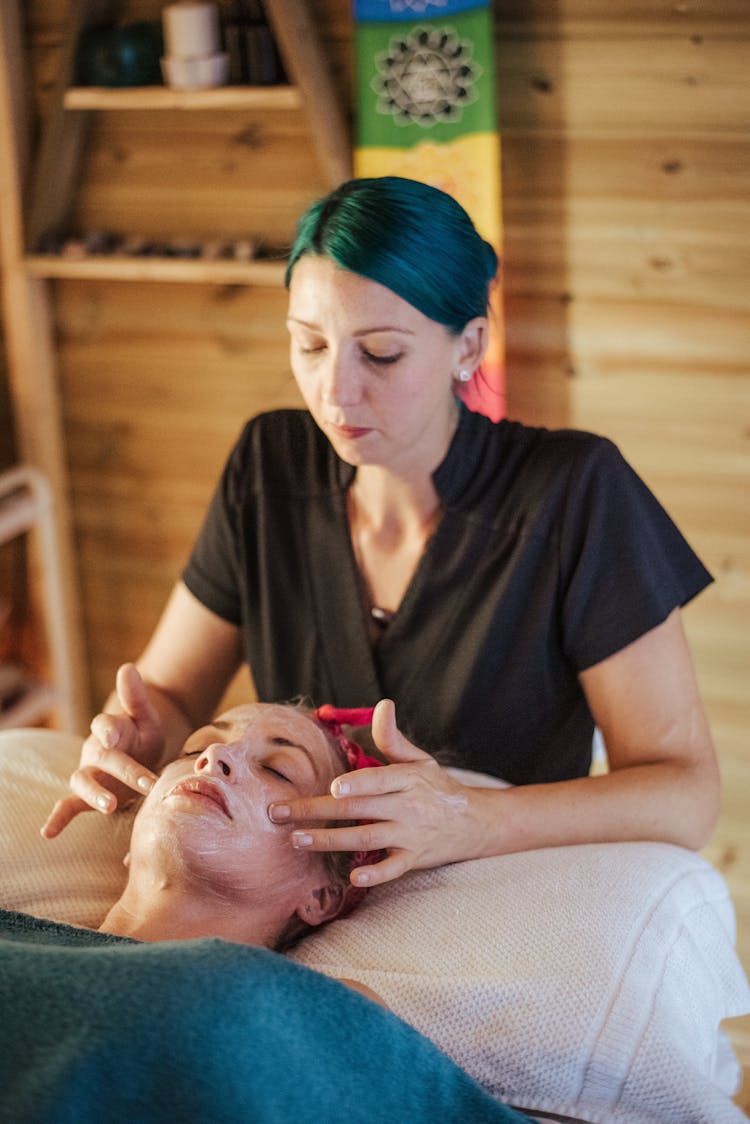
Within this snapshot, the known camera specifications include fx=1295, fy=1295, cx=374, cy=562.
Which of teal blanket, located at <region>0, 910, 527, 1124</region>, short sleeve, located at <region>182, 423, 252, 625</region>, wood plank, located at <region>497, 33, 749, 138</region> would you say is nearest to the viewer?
teal blanket, located at <region>0, 910, 527, 1124</region>

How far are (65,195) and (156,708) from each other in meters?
1.79

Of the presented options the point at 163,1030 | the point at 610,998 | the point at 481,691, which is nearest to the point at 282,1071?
the point at 163,1030

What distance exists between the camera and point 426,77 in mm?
2529

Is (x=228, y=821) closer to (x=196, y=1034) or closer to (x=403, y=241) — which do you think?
(x=196, y=1034)

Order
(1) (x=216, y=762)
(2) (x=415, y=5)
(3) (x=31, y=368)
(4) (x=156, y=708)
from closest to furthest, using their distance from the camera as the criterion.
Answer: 1. (1) (x=216, y=762)
2. (4) (x=156, y=708)
3. (2) (x=415, y=5)
4. (3) (x=31, y=368)

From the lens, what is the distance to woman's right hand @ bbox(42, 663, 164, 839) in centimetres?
140

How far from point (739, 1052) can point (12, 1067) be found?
83.6 inches

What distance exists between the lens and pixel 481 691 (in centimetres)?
171

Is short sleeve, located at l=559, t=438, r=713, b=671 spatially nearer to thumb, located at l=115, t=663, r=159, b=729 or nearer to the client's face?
the client's face

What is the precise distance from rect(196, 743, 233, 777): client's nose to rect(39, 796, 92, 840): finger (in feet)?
0.62

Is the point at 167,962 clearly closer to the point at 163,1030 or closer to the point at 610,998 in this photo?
the point at 163,1030

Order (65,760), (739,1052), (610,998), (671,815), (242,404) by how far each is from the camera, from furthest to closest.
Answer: (242,404) < (739,1052) < (65,760) < (671,815) < (610,998)

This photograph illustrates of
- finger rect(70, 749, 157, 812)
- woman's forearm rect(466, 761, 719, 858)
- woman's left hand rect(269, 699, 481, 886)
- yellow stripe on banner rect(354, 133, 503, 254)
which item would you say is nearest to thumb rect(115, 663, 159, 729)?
finger rect(70, 749, 157, 812)

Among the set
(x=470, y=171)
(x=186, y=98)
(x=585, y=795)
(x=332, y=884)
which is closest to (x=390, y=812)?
(x=332, y=884)
